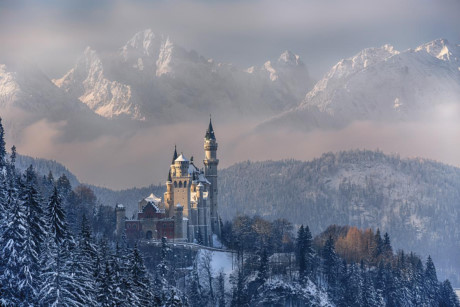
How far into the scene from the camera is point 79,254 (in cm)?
9394

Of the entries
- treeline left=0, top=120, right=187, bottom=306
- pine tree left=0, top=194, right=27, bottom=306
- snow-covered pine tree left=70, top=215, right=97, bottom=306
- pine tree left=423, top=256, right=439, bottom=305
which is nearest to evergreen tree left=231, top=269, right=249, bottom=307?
pine tree left=423, top=256, right=439, bottom=305

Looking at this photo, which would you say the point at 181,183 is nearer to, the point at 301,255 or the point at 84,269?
the point at 301,255

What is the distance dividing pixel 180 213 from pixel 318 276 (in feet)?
104

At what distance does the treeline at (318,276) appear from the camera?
17400 cm

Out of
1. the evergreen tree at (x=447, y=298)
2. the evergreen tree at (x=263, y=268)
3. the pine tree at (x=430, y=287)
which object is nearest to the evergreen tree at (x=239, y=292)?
the evergreen tree at (x=263, y=268)

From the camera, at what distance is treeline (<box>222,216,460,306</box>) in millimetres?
174000

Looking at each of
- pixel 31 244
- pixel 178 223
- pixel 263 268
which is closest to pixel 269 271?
pixel 263 268

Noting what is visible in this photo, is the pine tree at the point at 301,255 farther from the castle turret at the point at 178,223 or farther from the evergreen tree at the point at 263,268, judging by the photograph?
the castle turret at the point at 178,223

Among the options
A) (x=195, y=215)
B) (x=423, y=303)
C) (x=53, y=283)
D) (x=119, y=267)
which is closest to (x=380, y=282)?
(x=423, y=303)

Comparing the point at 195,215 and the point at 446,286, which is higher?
the point at 195,215

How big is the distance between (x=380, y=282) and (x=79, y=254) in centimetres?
10231

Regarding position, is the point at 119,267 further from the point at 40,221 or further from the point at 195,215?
the point at 195,215

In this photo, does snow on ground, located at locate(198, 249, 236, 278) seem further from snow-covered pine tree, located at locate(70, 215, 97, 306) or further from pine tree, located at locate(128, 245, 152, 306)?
snow-covered pine tree, located at locate(70, 215, 97, 306)

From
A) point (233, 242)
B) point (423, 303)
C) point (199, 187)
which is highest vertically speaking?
point (199, 187)
